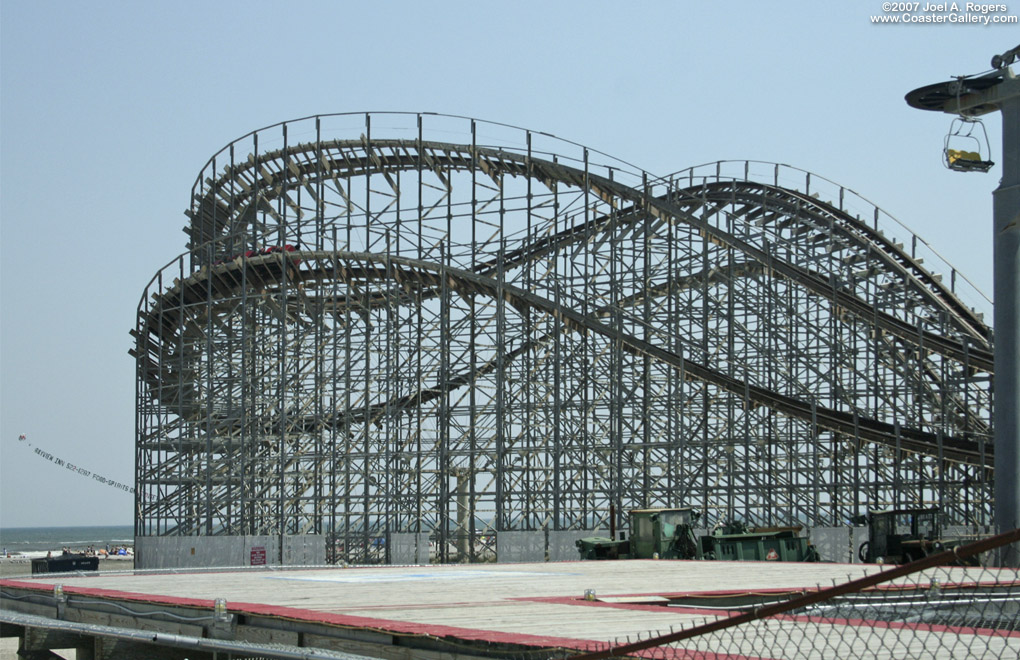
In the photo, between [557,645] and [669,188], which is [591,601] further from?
[669,188]

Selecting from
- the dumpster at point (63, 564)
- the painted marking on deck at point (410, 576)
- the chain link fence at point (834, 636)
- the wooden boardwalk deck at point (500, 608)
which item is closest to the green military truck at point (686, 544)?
the wooden boardwalk deck at point (500, 608)

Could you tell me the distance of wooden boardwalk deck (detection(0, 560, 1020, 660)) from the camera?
20.8 feet

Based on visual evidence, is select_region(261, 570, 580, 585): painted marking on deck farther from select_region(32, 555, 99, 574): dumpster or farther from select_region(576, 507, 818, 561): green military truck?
select_region(32, 555, 99, 574): dumpster

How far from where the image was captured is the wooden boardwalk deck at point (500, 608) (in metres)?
6.34

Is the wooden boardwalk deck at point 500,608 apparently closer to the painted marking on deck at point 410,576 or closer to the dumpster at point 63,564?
the painted marking on deck at point 410,576

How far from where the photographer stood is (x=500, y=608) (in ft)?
28.8

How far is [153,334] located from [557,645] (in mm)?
28222

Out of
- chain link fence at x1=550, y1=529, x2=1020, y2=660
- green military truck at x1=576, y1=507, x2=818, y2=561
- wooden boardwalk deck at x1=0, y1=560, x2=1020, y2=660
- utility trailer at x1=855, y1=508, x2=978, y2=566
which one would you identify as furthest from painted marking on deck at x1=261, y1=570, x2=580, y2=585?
utility trailer at x1=855, y1=508, x2=978, y2=566

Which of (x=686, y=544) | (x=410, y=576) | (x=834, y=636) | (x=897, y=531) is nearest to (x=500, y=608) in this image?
(x=834, y=636)

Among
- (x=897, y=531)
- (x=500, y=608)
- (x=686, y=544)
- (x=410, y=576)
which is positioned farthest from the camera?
(x=686, y=544)

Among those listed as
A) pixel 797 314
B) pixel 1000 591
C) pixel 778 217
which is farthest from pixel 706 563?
pixel 778 217

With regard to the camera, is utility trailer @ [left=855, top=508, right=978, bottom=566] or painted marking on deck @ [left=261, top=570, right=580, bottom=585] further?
utility trailer @ [left=855, top=508, right=978, bottom=566]

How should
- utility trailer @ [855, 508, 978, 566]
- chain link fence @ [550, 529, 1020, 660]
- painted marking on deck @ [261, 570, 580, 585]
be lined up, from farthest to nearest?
utility trailer @ [855, 508, 978, 566] → painted marking on deck @ [261, 570, 580, 585] → chain link fence @ [550, 529, 1020, 660]

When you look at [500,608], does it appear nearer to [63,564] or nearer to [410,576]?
[410,576]
